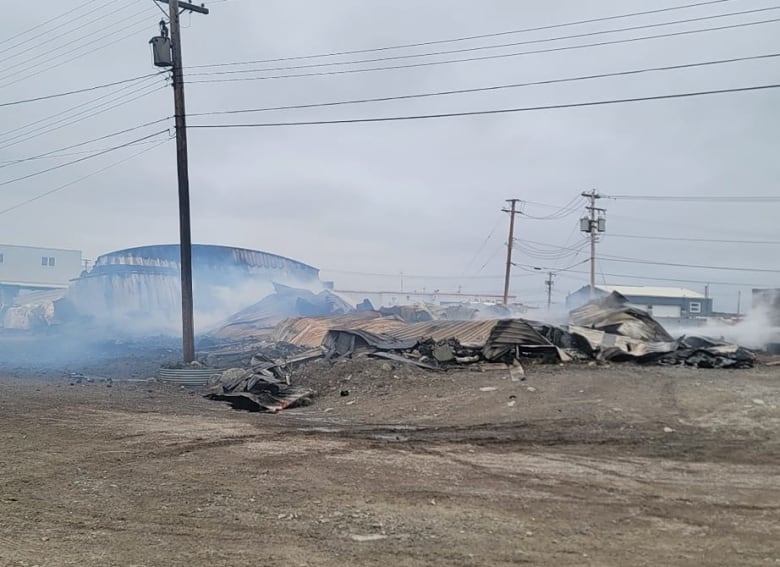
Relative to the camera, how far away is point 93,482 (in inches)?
270

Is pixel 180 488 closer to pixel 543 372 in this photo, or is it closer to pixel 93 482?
pixel 93 482

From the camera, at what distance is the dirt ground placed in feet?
16.3

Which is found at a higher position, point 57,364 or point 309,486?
point 309,486

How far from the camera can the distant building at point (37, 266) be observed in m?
84.0

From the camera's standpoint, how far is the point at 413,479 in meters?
6.98

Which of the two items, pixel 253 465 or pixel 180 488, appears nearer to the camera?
pixel 180 488

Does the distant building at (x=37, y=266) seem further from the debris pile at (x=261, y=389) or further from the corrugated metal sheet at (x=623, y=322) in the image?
the corrugated metal sheet at (x=623, y=322)

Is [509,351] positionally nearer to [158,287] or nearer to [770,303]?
[770,303]

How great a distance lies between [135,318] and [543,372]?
36.0 meters

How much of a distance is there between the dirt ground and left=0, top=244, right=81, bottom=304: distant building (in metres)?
80.6

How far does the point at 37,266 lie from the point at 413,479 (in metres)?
92.9

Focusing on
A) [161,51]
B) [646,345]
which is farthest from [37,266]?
[646,345]

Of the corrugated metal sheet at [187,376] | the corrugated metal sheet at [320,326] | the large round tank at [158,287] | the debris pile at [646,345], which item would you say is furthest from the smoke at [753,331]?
the large round tank at [158,287]

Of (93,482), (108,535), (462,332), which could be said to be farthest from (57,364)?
(108,535)
